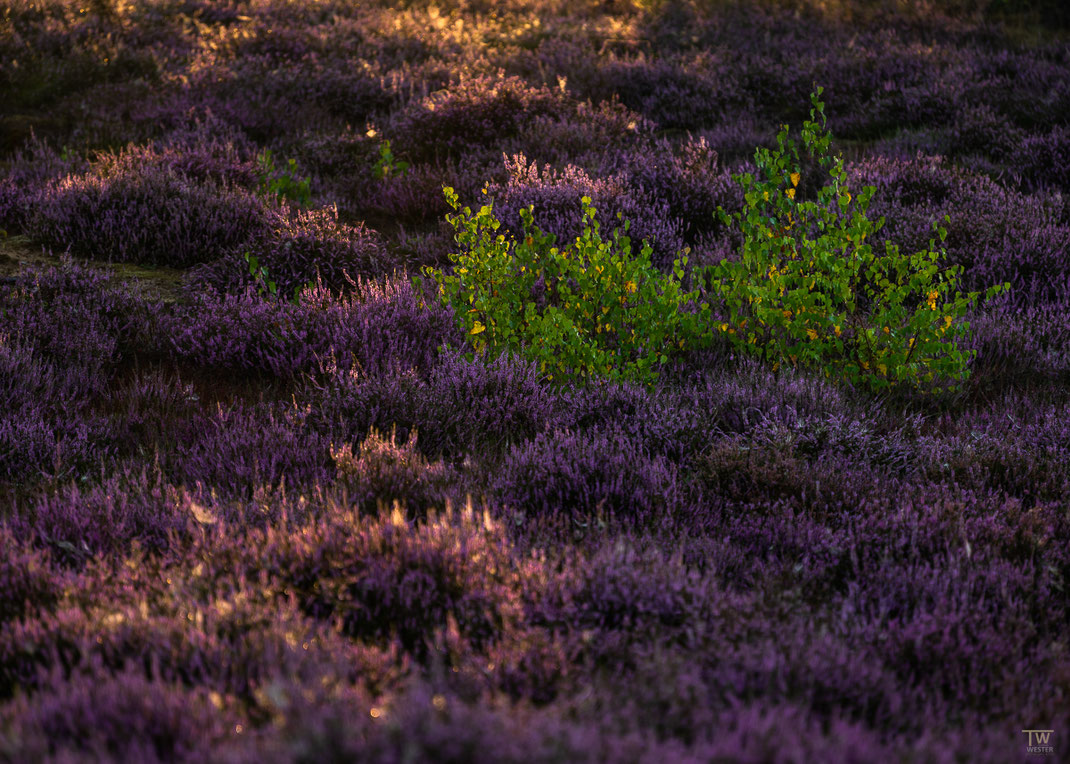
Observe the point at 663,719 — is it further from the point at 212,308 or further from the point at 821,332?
the point at 212,308

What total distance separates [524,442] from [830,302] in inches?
66.3

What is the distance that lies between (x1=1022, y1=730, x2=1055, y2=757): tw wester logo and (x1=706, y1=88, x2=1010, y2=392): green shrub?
6.68 ft

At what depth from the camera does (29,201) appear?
19.0 ft

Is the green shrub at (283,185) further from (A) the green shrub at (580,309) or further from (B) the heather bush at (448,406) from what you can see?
(B) the heather bush at (448,406)

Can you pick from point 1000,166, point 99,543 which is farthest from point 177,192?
point 1000,166

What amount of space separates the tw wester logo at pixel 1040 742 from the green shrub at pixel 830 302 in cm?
204

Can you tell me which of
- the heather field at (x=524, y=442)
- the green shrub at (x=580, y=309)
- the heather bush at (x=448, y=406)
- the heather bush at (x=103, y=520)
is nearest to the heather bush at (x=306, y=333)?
the heather field at (x=524, y=442)

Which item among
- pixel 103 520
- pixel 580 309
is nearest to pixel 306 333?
pixel 580 309

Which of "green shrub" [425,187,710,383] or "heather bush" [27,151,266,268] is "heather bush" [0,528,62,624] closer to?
"green shrub" [425,187,710,383]

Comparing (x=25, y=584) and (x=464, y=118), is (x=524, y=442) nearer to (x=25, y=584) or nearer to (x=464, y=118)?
(x=25, y=584)

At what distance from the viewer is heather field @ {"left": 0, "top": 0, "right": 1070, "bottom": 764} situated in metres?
1.77

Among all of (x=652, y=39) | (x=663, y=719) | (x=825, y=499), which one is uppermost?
(x=652, y=39)

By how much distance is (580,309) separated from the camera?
4.03 meters

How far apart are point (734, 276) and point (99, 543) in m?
2.92
